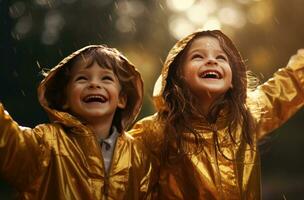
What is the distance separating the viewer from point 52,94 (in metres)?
3.34

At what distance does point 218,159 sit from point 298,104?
835 millimetres

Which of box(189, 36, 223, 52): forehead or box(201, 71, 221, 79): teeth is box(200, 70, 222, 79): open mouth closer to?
box(201, 71, 221, 79): teeth

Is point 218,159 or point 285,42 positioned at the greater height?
point 285,42

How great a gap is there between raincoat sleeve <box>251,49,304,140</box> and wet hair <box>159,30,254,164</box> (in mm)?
146

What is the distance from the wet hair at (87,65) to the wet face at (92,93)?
0.12ft

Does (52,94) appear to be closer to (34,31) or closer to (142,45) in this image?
(34,31)

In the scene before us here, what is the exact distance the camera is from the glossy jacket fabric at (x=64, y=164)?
9.32 ft

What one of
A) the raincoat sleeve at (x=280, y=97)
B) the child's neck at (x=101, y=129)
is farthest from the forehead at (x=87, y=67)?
the raincoat sleeve at (x=280, y=97)

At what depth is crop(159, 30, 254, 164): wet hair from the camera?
3320 mm

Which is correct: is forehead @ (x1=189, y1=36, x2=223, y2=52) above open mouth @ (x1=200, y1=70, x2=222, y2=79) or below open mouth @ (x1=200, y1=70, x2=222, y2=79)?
above

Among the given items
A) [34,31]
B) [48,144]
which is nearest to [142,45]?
[34,31]

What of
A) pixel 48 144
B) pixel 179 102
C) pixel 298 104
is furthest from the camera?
pixel 298 104

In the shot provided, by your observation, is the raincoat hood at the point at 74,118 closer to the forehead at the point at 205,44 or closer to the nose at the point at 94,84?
the nose at the point at 94,84

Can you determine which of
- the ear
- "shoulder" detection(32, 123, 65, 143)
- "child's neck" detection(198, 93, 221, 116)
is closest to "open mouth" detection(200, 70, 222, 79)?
"child's neck" detection(198, 93, 221, 116)
